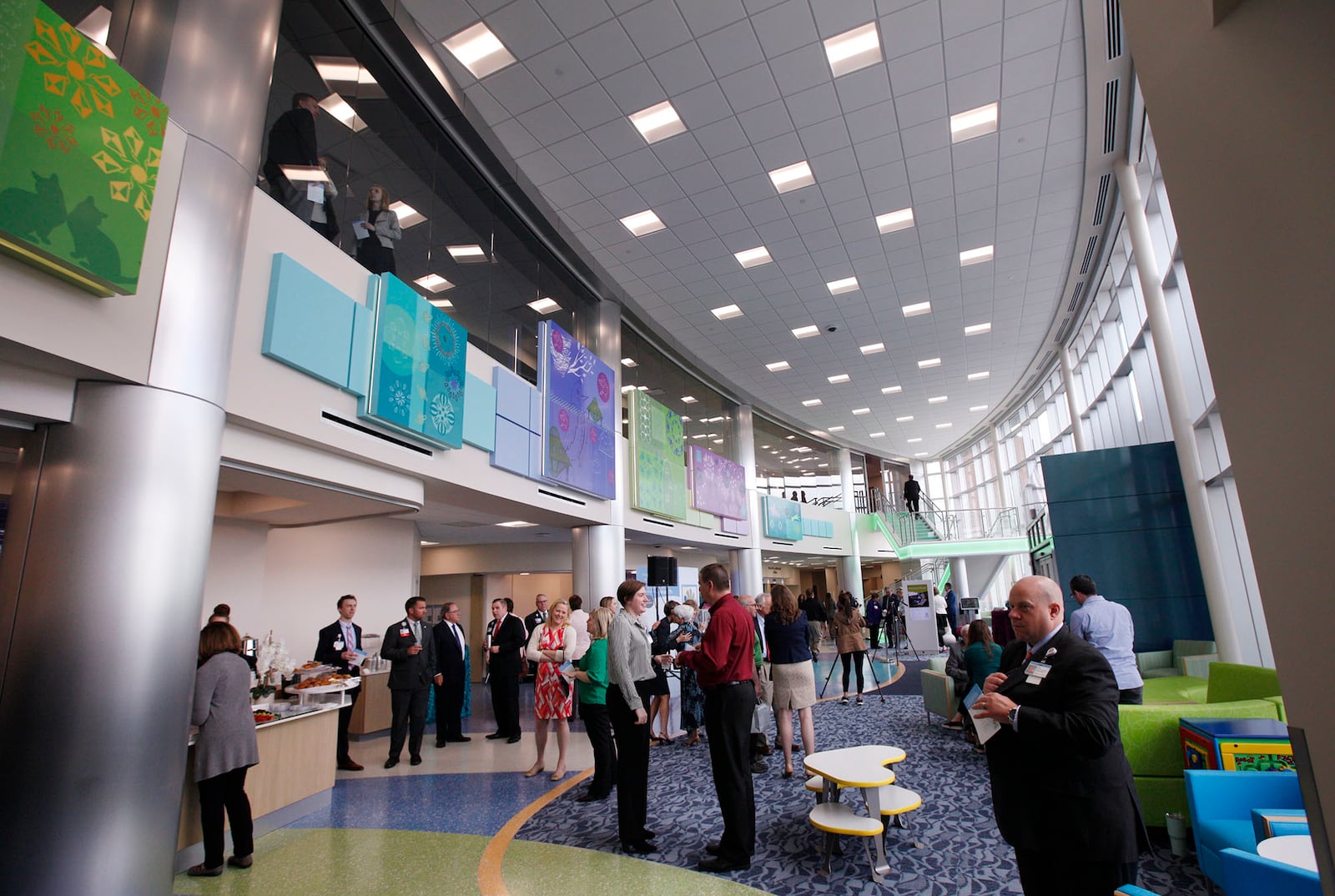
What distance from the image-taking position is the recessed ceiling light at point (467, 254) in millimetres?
7670

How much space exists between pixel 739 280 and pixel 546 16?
18.6 ft

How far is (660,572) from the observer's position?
11.6 meters

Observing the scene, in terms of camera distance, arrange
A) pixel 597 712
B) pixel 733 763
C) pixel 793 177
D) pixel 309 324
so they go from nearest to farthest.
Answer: pixel 733 763 < pixel 309 324 < pixel 597 712 < pixel 793 177

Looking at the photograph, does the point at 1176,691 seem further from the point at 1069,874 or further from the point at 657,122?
the point at 657,122

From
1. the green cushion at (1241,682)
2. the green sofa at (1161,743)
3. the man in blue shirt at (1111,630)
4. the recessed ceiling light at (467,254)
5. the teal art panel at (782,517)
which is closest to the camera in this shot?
the green sofa at (1161,743)

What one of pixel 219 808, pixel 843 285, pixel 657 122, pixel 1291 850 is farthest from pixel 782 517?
pixel 1291 850

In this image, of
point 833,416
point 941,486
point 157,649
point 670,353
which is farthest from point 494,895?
point 941,486

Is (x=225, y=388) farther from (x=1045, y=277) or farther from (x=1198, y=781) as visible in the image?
(x=1045, y=277)

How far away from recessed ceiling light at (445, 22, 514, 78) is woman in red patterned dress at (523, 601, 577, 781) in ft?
17.3

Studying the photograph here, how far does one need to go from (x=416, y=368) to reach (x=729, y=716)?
423 centimetres

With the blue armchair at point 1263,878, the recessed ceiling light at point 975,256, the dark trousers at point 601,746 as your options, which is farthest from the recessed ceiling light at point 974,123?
the blue armchair at point 1263,878

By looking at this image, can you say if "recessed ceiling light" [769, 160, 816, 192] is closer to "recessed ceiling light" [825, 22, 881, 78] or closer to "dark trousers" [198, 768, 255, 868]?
"recessed ceiling light" [825, 22, 881, 78]

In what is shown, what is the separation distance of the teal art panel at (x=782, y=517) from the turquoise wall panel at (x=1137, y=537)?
872 cm

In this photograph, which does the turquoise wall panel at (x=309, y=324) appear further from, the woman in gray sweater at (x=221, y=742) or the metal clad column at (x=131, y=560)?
the woman in gray sweater at (x=221, y=742)
